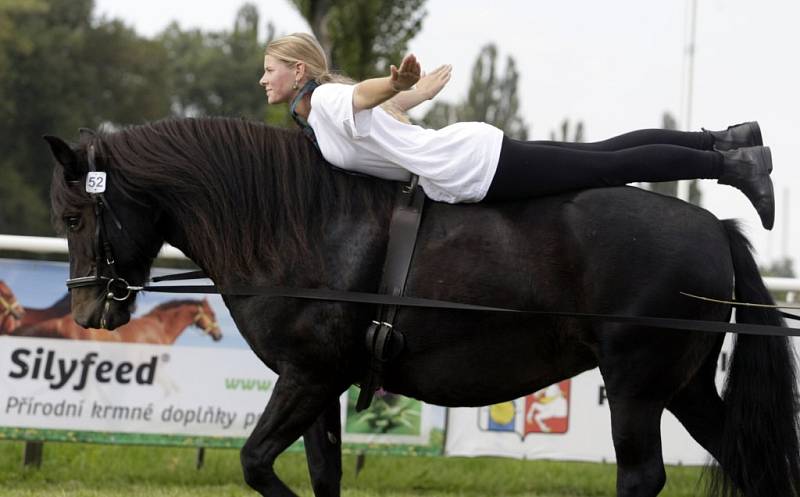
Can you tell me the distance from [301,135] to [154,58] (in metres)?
54.0

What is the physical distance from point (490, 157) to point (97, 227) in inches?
61.9

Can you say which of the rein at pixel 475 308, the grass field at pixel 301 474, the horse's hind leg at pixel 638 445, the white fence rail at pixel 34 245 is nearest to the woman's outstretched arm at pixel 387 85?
the rein at pixel 475 308

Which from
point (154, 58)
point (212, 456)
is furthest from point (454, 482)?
point (154, 58)

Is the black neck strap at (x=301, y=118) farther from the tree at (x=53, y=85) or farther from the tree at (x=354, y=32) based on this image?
the tree at (x=53, y=85)

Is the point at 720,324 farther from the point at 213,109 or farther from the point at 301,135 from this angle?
the point at 213,109

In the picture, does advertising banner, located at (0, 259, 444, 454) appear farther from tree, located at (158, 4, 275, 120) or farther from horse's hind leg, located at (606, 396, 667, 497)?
tree, located at (158, 4, 275, 120)

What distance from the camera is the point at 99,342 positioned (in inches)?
273

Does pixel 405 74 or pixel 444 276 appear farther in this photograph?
pixel 444 276

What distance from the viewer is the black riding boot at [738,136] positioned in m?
4.31

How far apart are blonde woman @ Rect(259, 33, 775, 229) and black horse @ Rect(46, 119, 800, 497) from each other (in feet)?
0.31

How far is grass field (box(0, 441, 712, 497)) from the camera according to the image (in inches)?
269

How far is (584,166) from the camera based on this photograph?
14.0 feet

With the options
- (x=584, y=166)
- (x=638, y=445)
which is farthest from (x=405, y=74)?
(x=638, y=445)

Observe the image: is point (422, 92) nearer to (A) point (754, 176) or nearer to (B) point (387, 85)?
(B) point (387, 85)
